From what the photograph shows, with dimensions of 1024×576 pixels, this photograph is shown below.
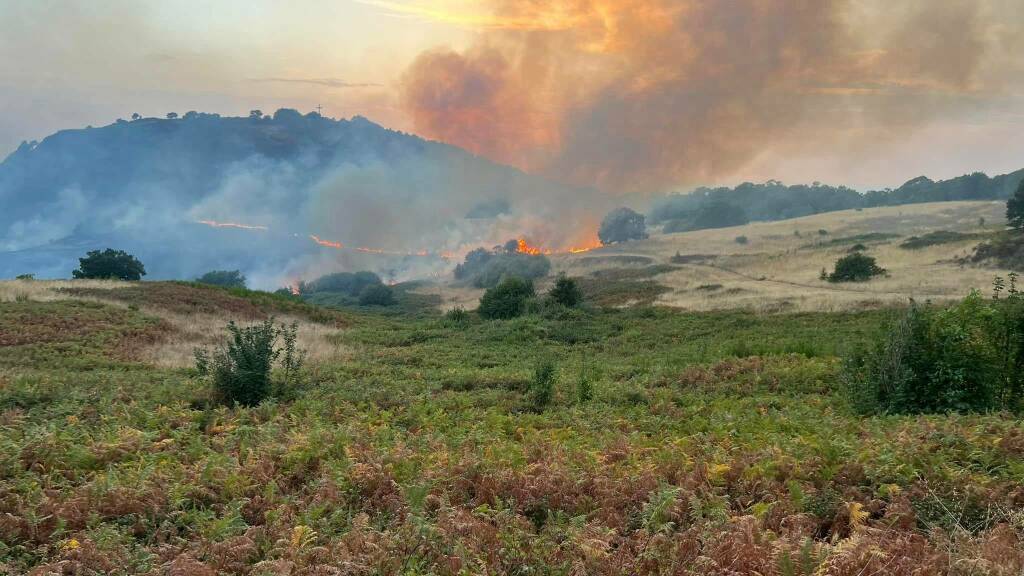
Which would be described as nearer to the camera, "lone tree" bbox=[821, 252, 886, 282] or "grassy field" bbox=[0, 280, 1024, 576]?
"grassy field" bbox=[0, 280, 1024, 576]

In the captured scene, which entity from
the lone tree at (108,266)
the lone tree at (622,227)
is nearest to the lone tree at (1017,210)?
the lone tree at (622,227)

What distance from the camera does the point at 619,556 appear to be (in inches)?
170

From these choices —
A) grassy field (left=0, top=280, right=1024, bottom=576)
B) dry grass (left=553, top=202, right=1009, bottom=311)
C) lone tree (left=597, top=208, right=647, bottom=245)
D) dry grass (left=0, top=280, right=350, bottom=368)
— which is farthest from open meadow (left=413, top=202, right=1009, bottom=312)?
grassy field (left=0, top=280, right=1024, bottom=576)

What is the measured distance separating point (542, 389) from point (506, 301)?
27970mm

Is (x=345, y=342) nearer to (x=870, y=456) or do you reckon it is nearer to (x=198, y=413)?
(x=198, y=413)

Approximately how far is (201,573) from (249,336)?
28.6ft

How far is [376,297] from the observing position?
68.6 m

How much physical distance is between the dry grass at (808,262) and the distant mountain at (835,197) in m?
26.3

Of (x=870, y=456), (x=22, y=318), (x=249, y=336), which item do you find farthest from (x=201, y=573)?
(x=22, y=318)

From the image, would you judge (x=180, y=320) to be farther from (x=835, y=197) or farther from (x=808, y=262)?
(x=835, y=197)

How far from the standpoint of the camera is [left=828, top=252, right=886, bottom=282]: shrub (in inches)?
1897

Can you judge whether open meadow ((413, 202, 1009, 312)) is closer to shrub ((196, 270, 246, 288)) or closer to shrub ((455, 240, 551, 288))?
shrub ((455, 240, 551, 288))

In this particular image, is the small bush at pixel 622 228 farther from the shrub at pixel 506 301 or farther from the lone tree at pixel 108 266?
the lone tree at pixel 108 266

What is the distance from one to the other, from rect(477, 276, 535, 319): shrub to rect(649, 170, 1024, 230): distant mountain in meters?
119
